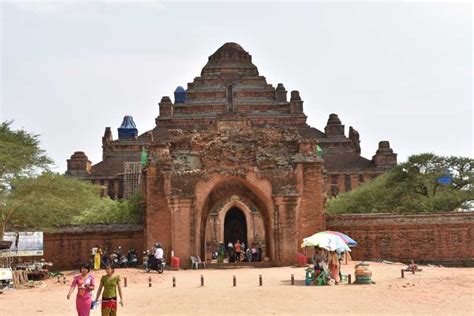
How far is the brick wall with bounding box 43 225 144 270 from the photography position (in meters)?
27.9

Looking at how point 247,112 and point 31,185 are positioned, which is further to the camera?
point 247,112

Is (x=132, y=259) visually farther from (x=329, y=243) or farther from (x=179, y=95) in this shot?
(x=179, y=95)

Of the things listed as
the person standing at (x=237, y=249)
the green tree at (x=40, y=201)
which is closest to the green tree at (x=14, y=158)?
the green tree at (x=40, y=201)

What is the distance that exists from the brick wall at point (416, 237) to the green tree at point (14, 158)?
45.0ft

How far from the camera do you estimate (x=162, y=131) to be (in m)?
53.8

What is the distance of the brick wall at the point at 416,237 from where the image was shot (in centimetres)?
2706

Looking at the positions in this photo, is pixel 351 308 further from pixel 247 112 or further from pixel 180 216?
pixel 247 112

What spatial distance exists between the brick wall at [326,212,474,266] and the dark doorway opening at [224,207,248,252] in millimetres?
14810

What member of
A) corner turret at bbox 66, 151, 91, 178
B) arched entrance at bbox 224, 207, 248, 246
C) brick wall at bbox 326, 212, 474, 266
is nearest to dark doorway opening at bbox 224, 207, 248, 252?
arched entrance at bbox 224, 207, 248, 246

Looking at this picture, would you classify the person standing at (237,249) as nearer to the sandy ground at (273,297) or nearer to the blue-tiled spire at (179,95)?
the sandy ground at (273,297)

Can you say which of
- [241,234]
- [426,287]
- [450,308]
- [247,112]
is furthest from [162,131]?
[450,308]

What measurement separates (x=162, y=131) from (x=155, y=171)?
90.9 feet

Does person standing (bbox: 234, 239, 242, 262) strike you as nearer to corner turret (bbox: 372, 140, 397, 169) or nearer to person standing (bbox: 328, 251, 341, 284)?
person standing (bbox: 328, 251, 341, 284)

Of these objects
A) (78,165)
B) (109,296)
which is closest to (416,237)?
(109,296)
